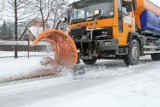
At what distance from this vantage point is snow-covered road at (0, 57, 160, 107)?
4.72 meters

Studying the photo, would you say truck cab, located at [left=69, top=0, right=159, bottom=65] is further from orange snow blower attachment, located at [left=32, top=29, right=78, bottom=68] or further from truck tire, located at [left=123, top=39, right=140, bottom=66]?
orange snow blower attachment, located at [left=32, top=29, right=78, bottom=68]

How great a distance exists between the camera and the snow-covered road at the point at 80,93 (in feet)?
A: 15.5

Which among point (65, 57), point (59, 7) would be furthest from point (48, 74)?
point (59, 7)

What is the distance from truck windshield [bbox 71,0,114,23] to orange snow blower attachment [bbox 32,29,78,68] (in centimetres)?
141

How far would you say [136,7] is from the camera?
1071 cm

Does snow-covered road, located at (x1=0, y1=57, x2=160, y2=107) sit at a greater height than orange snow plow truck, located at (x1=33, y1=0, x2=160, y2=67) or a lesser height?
lesser

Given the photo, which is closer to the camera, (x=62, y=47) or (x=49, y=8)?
(x=62, y=47)

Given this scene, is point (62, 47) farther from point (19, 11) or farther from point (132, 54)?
point (19, 11)

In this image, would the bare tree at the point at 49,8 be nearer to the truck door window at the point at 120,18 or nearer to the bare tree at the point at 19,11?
the bare tree at the point at 19,11

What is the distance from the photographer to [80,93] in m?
5.63

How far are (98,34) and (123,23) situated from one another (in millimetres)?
1044

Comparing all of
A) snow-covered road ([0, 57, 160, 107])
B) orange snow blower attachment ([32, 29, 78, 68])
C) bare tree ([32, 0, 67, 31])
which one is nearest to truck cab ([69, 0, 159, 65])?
orange snow blower attachment ([32, 29, 78, 68])

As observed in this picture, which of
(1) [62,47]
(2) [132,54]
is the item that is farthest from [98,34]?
(2) [132,54]

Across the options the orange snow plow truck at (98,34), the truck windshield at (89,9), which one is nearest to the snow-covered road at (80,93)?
the orange snow plow truck at (98,34)
